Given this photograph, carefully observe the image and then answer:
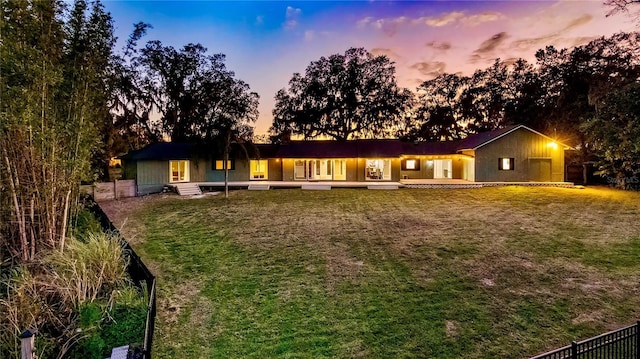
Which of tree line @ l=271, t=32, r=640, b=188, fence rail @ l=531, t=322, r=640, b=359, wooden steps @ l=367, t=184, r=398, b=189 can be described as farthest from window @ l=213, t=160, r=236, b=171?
fence rail @ l=531, t=322, r=640, b=359

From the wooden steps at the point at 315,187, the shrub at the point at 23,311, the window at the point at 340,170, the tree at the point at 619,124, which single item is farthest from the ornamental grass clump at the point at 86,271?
the window at the point at 340,170

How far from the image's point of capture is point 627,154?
31.7ft

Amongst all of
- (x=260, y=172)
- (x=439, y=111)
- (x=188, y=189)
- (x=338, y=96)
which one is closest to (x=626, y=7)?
(x=260, y=172)

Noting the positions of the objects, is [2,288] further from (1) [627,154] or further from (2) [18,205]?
(1) [627,154]

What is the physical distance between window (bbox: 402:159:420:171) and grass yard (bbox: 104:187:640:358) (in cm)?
1188

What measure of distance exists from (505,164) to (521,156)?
1149mm

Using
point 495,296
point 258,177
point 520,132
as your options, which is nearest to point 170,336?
point 495,296

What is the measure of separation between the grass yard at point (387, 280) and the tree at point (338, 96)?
18.7m

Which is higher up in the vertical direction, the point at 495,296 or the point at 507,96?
the point at 507,96

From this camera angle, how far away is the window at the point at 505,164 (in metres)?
23.2

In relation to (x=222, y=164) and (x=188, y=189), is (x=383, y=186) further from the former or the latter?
(x=188, y=189)

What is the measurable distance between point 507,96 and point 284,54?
912 inches

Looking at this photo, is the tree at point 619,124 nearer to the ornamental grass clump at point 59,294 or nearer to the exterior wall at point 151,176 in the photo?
the ornamental grass clump at point 59,294

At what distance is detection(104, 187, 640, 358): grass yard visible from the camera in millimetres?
5754
